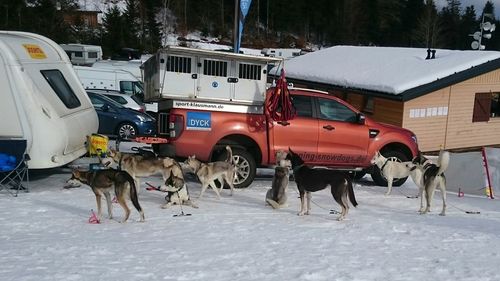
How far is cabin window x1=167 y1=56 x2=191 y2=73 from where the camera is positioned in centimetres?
927

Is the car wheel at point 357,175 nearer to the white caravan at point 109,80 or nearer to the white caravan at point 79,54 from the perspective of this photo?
the white caravan at point 109,80

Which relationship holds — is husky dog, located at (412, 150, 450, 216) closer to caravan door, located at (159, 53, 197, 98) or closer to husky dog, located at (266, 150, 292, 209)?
husky dog, located at (266, 150, 292, 209)

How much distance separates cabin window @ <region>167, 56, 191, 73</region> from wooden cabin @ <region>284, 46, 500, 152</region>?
27.7 ft

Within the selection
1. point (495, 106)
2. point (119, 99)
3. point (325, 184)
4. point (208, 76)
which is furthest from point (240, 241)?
point (495, 106)

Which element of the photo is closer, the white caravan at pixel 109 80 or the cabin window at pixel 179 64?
the cabin window at pixel 179 64

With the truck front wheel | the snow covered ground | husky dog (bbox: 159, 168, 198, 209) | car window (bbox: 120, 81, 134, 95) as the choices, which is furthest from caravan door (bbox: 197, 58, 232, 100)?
car window (bbox: 120, 81, 134, 95)

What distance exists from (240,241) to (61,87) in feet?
16.7

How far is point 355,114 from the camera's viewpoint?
10.1 metres

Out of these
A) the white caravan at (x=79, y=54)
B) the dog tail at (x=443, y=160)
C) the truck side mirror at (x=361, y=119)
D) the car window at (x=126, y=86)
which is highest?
the white caravan at (x=79, y=54)

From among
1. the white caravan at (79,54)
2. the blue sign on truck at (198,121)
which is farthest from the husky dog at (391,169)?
the white caravan at (79,54)

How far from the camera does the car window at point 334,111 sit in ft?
32.7

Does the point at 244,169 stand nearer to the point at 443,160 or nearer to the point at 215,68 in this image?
the point at 215,68

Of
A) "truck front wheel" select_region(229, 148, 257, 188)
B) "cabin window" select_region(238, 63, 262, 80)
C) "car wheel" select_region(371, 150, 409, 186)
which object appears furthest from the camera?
"car wheel" select_region(371, 150, 409, 186)

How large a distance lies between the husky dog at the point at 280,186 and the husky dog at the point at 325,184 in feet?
0.69
